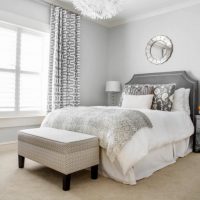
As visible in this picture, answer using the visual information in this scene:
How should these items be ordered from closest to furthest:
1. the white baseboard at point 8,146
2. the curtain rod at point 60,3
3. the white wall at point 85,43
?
the white baseboard at point 8,146
the white wall at point 85,43
the curtain rod at point 60,3

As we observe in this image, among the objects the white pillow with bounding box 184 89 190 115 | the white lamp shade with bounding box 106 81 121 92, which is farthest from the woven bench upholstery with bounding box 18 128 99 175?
the white lamp shade with bounding box 106 81 121 92

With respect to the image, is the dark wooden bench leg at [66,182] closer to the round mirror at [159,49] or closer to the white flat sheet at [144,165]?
the white flat sheet at [144,165]

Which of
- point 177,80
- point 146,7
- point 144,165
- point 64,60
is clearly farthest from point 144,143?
point 146,7

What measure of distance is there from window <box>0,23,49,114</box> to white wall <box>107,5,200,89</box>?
1.85m

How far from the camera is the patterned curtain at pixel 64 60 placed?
409cm

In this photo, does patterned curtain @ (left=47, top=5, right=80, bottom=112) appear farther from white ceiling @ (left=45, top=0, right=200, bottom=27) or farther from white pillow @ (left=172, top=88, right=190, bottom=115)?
white pillow @ (left=172, top=88, right=190, bottom=115)

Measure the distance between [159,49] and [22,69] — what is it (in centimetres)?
277

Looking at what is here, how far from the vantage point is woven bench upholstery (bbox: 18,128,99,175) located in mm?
2084

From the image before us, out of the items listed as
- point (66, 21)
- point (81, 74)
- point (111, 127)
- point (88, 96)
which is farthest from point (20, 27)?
point (111, 127)

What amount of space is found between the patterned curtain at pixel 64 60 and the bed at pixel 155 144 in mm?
1069

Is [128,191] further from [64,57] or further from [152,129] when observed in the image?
[64,57]

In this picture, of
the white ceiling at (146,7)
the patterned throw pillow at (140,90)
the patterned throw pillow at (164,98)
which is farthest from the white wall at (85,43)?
the patterned throw pillow at (164,98)

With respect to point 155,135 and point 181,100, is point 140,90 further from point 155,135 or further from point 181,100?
point 155,135

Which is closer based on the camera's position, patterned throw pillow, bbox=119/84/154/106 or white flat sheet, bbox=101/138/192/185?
white flat sheet, bbox=101/138/192/185
